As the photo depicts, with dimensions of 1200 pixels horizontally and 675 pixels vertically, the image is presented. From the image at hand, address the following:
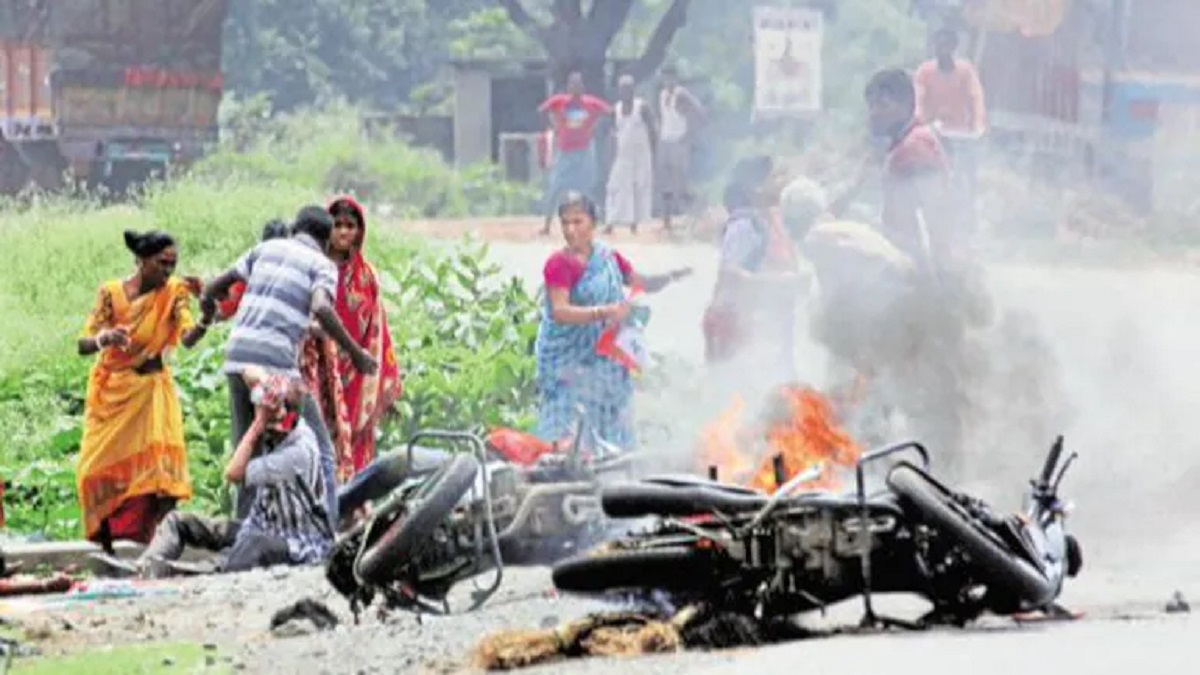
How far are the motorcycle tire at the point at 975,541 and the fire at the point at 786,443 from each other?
79.4 inches

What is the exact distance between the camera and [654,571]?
1055cm

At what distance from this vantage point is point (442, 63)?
37.8 m

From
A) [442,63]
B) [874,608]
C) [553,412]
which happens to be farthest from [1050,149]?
[874,608]

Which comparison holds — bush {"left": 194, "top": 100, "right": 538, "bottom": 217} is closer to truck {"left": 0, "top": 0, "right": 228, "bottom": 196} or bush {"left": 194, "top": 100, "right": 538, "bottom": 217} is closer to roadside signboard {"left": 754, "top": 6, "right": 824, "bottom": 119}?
truck {"left": 0, "top": 0, "right": 228, "bottom": 196}

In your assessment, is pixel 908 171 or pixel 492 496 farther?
pixel 908 171

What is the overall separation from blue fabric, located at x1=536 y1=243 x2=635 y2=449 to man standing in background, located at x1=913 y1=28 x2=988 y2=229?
7560 millimetres

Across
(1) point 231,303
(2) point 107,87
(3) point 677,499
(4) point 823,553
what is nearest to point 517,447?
(1) point 231,303

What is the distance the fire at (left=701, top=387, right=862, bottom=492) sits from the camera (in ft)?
42.0

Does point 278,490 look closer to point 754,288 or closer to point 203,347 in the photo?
point 754,288

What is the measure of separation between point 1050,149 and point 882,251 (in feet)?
41.2

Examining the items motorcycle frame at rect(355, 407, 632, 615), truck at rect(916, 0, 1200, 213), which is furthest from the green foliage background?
truck at rect(916, 0, 1200, 213)

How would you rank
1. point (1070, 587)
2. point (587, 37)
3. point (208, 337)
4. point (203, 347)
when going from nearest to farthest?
1. point (1070, 587)
2. point (203, 347)
3. point (208, 337)
4. point (587, 37)

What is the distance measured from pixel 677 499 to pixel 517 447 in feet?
9.15

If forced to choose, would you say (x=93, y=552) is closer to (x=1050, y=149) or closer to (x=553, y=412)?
(x=553, y=412)
